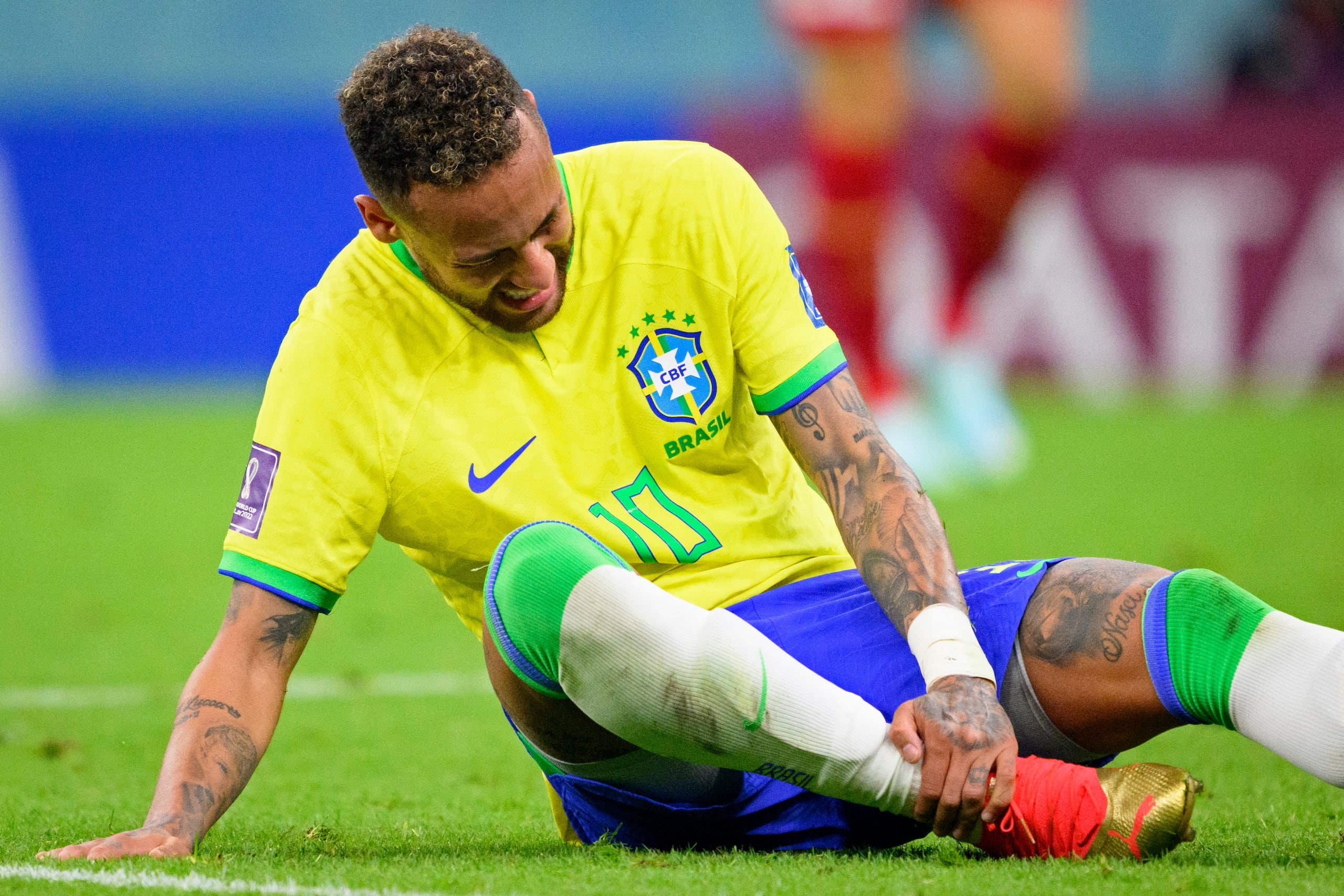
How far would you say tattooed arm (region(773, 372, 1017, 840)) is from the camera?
1.93 m

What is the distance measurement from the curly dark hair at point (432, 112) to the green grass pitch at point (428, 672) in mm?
881

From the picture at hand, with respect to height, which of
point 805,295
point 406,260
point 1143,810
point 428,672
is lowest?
point 428,672

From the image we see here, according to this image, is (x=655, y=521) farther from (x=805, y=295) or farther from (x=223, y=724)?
(x=223, y=724)

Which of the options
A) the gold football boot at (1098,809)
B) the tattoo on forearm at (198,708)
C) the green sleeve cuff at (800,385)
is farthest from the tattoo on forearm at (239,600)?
the gold football boot at (1098,809)

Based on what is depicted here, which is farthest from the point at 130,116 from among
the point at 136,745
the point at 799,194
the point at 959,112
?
the point at 136,745

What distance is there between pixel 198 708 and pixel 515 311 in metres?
0.67

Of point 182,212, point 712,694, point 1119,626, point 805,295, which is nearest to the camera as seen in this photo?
point 712,694

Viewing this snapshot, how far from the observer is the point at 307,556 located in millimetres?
A: 2217

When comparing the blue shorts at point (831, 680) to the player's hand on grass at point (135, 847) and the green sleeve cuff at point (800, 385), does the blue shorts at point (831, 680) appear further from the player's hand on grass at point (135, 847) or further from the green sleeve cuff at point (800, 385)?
the player's hand on grass at point (135, 847)

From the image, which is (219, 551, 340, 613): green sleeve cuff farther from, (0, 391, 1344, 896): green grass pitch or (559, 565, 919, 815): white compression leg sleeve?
(559, 565, 919, 815): white compression leg sleeve

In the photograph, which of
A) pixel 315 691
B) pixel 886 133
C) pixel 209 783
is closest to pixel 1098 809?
pixel 209 783

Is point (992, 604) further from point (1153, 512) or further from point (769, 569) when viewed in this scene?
point (1153, 512)

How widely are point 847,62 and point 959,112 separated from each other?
5.64 metres

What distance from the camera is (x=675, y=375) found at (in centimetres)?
234
